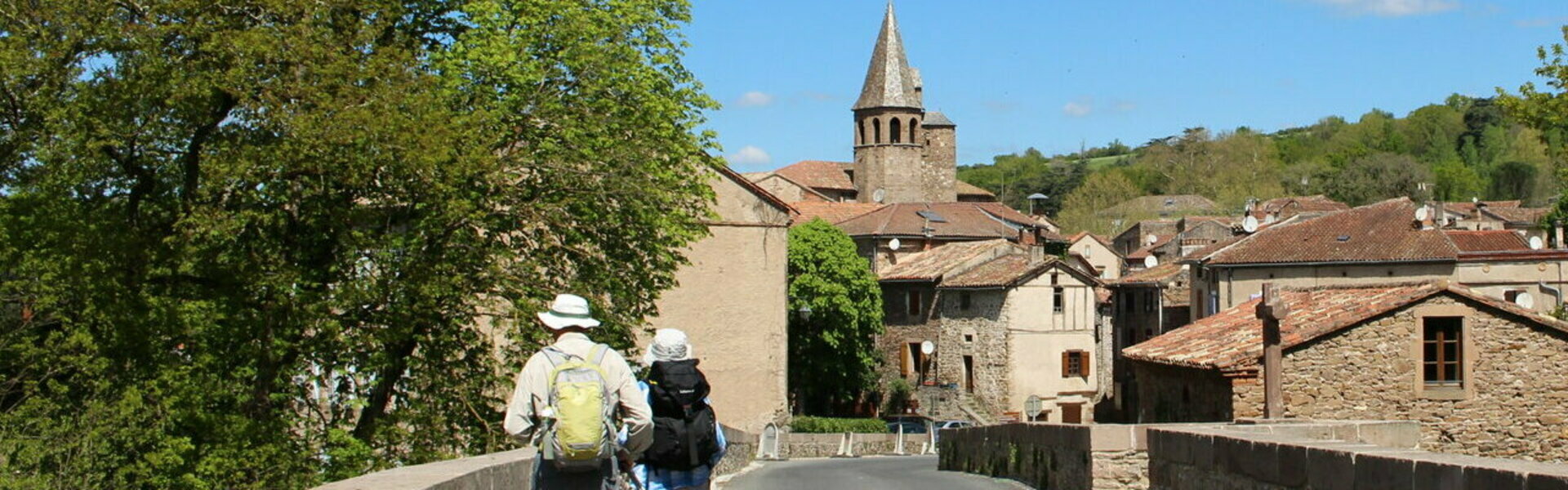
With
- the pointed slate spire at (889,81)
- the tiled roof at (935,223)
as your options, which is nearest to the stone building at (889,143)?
the pointed slate spire at (889,81)

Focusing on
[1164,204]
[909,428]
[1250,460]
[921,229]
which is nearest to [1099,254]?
[921,229]

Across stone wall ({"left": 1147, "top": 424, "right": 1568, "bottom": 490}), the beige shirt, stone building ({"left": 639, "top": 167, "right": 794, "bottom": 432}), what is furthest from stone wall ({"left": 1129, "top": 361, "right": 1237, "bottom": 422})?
the beige shirt

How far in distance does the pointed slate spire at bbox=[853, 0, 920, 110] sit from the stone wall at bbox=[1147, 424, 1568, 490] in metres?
114

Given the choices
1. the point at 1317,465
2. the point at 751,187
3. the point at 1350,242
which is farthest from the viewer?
the point at 1350,242

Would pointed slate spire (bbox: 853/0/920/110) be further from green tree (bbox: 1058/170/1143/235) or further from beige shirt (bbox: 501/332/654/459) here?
beige shirt (bbox: 501/332/654/459)

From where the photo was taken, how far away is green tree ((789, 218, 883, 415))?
64.2 metres

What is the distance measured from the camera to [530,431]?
7938 mm

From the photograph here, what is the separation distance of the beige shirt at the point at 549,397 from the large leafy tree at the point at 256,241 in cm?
1145

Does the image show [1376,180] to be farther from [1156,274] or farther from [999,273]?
[999,273]

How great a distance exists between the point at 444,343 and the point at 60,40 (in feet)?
18.8

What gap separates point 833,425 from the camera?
53.5m

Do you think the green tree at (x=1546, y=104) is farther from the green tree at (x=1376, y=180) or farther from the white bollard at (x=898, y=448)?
the green tree at (x=1376, y=180)

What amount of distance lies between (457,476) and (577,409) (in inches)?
49.5

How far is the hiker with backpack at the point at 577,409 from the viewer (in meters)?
7.75
